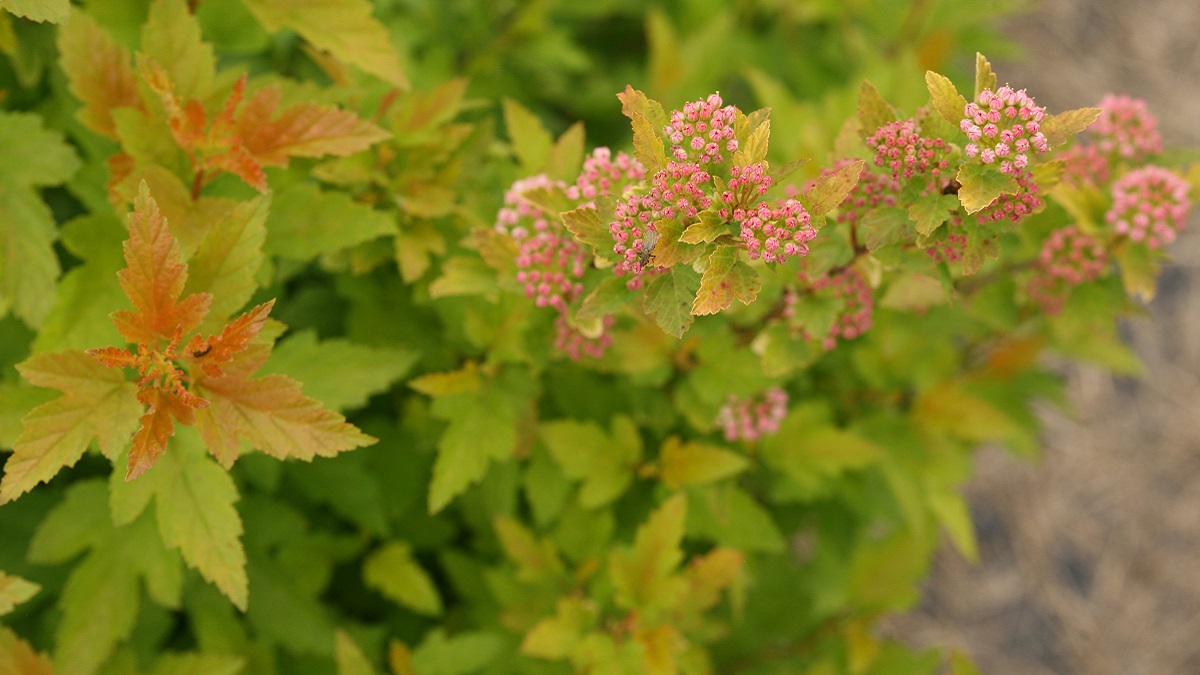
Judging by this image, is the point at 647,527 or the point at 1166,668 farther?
the point at 1166,668

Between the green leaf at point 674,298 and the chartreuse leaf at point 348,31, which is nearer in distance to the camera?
the green leaf at point 674,298

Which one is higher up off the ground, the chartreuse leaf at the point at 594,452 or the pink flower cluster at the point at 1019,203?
the pink flower cluster at the point at 1019,203

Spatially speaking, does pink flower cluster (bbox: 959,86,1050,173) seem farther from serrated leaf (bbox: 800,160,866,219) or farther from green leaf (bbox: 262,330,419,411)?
green leaf (bbox: 262,330,419,411)

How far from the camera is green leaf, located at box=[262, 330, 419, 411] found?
1792 mm

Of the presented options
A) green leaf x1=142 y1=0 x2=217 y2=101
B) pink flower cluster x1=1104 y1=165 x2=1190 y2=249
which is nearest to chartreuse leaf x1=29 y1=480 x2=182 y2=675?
green leaf x1=142 y1=0 x2=217 y2=101

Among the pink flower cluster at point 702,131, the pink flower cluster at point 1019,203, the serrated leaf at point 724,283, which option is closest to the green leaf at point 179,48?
the pink flower cluster at point 702,131

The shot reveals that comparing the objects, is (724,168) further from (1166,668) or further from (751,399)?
(1166,668)

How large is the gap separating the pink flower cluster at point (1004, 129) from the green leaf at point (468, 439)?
41.0 inches

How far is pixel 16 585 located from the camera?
1.51m

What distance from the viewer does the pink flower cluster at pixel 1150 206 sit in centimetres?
174

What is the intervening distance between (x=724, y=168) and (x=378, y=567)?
5.07ft

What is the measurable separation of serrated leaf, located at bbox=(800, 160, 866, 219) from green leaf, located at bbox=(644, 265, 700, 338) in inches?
7.6

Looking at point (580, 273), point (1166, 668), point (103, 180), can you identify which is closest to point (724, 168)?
point (580, 273)

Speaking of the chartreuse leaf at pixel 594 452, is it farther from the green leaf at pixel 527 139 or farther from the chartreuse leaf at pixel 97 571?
the chartreuse leaf at pixel 97 571
